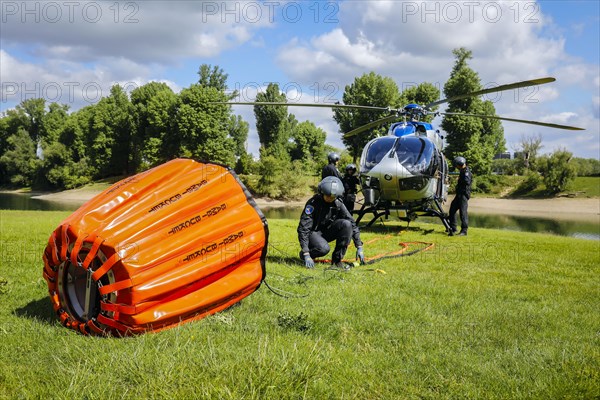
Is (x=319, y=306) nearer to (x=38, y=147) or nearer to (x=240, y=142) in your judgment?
(x=240, y=142)

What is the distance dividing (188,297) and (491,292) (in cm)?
413

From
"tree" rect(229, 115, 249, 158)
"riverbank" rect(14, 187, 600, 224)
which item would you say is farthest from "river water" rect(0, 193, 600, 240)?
"tree" rect(229, 115, 249, 158)

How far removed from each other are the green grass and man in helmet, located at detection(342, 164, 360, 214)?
7.06 m

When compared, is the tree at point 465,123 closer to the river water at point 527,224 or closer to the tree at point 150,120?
the river water at point 527,224

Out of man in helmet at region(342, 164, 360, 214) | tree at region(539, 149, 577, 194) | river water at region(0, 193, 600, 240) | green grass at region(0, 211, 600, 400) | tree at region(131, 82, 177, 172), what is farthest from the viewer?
tree at region(131, 82, 177, 172)

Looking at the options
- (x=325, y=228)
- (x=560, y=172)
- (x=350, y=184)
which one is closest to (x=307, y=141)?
(x=560, y=172)

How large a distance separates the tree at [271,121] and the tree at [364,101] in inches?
334

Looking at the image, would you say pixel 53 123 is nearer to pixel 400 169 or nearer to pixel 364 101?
pixel 364 101

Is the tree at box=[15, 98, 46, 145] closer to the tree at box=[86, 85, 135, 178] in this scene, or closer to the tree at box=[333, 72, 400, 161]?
the tree at box=[86, 85, 135, 178]

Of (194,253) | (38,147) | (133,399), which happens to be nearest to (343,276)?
(194,253)

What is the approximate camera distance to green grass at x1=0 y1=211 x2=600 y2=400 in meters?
3.03

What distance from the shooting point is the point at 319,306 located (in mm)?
4996

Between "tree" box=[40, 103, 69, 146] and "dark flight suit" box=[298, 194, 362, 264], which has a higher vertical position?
"tree" box=[40, 103, 69, 146]

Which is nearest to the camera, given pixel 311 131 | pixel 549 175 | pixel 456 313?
pixel 456 313
